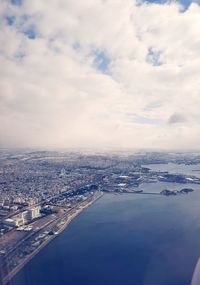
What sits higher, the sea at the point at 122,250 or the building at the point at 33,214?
the building at the point at 33,214

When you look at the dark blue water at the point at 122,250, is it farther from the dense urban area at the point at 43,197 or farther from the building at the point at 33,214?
the building at the point at 33,214

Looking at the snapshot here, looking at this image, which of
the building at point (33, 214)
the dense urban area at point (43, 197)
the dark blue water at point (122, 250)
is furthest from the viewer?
the building at point (33, 214)

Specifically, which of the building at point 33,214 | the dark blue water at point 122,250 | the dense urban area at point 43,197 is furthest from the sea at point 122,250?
the building at point 33,214

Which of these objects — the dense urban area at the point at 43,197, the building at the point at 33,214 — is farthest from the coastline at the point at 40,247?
the building at the point at 33,214

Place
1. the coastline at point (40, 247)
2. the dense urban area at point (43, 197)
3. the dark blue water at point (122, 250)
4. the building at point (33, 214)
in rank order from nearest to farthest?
the coastline at point (40, 247) → the dark blue water at point (122, 250) → the dense urban area at point (43, 197) → the building at point (33, 214)

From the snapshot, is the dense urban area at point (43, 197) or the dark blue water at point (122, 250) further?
the dense urban area at point (43, 197)

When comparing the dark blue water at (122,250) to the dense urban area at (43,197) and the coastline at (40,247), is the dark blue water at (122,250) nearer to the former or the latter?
the coastline at (40,247)

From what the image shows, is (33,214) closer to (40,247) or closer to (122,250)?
(40,247)

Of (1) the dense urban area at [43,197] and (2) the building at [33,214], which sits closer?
(1) the dense urban area at [43,197]

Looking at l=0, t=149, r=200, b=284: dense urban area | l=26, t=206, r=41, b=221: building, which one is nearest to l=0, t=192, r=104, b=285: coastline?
l=0, t=149, r=200, b=284: dense urban area

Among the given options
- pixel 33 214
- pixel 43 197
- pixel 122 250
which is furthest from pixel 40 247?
pixel 43 197
